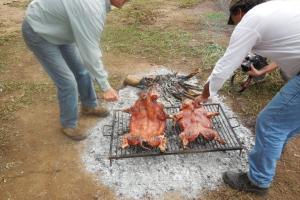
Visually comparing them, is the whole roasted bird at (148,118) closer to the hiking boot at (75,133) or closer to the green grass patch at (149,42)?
the hiking boot at (75,133)

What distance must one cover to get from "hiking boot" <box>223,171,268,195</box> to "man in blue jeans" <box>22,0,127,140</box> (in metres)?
1.80

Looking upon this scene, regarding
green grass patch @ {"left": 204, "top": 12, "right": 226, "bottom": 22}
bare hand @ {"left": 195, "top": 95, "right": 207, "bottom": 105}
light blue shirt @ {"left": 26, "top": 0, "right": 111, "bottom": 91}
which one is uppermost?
light blue shirt @ {"left": 26, "top": 0, "right": 111, "bottom": 91}

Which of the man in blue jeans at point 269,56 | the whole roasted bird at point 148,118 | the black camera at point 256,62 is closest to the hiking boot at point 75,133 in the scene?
the whole roasted bird at point 148,118

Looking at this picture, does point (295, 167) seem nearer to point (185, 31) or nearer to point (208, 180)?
point (208, 180)

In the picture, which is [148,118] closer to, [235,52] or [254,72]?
[235,52]

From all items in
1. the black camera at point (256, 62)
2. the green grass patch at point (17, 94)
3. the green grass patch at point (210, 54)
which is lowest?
the green grass patch at point (17, 94)

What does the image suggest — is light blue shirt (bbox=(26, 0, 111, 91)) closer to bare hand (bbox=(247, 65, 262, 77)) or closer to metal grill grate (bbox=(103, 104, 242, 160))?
metal grill grate (bbox=(103, 104, 242, 160))

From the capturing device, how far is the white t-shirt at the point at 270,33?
130 inches

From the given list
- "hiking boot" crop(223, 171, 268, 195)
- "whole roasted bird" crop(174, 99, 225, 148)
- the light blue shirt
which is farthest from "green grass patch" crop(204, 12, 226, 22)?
"hiking boot" crop(223, 171, 268, 195)

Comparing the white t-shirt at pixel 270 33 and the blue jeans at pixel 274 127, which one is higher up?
the white t-shirt at pixel 270 33

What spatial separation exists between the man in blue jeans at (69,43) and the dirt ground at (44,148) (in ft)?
1.53

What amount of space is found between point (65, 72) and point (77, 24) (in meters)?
1.06

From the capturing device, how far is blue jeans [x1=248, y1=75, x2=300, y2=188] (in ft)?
11.9

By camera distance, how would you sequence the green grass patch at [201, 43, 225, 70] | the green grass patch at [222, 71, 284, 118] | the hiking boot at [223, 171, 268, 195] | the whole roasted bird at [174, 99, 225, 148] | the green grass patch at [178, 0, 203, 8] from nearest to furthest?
the hiking boot at [223, 171, 268, 195] → the whole roasted bird at [174, 99, 225, 148] → the green grass patch at [222, 71, 284, 118] → the green grass patch at [201, 43, 225, 70] → the green grass patch at [178, 0, 203, 8]
